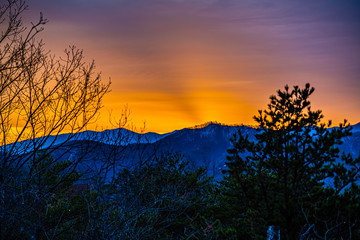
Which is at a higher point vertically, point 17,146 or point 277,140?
point 277,140

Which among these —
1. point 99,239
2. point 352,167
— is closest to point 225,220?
point 352,167

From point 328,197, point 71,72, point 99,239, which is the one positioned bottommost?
point 99,239

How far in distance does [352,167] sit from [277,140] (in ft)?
6.29

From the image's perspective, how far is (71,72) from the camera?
7.75 m

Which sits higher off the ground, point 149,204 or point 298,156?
point 298,156

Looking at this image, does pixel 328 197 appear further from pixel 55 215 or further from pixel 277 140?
pixel 55 215

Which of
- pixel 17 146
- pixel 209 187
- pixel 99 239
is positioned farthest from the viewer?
pixel 209 187

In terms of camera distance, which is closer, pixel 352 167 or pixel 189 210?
pixel 352 167

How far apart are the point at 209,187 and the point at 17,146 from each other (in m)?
15.3

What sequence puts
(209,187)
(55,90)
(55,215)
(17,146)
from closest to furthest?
(17,146) < (55,90) < (55,215) < (209,187)

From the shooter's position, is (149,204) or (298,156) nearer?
(298,156)

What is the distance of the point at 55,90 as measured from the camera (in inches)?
297

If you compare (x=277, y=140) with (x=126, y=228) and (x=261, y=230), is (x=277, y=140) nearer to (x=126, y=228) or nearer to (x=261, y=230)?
(x=126, y=228)

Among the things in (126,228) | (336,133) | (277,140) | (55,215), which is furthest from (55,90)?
(55,215)
